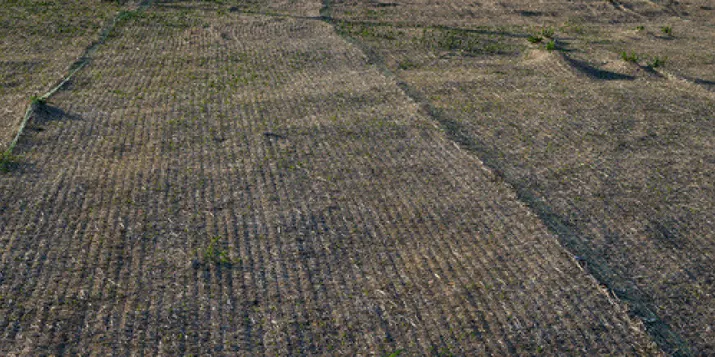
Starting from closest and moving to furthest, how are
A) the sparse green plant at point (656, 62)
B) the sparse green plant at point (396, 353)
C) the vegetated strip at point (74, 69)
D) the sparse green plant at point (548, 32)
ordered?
the sparse green plant at point (396, 353) < the vegetated strip at point (74, 69) < the sparse green plant at point (656, 62) < the sparse green plant at point (548, 32)

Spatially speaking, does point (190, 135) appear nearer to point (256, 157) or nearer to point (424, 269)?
point (256, 157)

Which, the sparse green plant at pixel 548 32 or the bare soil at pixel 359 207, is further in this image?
the sparse green plant at pixel 548 32

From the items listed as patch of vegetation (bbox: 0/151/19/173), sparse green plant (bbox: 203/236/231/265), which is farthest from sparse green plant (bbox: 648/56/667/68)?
patch of vegetation (bbox: 0/151/19/173)

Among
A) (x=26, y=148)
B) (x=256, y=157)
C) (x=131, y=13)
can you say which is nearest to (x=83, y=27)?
(x=131, y=13)

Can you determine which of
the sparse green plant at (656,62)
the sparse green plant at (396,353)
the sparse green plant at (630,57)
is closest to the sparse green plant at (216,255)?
the sparse green plant at (396,353)

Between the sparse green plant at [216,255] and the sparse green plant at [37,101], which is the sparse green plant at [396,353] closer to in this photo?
the sparse green plant at [216,255]

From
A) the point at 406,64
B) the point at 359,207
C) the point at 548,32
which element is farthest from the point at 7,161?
the point at 548,32
